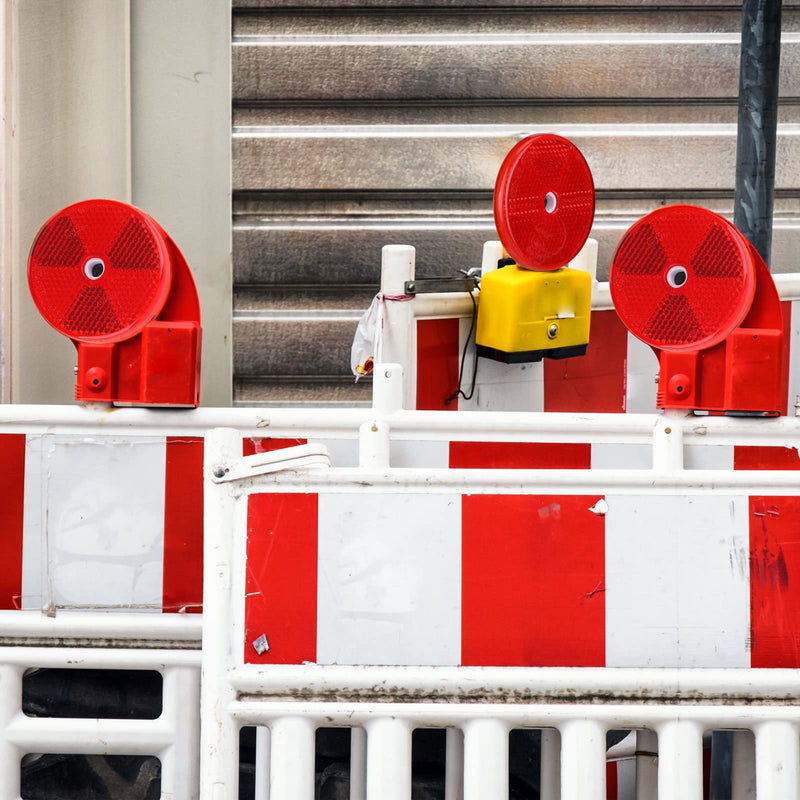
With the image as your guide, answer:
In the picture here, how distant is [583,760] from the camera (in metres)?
1.91

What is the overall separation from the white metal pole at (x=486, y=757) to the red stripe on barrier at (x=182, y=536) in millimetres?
773

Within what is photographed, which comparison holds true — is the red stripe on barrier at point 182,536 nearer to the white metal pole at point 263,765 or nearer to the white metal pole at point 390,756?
the white metal pole at point 263,765

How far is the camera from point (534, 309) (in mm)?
3105

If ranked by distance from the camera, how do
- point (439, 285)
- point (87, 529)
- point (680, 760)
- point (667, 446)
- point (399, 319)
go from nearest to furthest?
point (680, 760)
point (667, 446)
point (87, 529)
point (399, 319)
point (439, 285)

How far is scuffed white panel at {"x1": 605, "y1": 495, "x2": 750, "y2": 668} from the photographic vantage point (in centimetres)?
195

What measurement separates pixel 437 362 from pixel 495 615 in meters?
1.22

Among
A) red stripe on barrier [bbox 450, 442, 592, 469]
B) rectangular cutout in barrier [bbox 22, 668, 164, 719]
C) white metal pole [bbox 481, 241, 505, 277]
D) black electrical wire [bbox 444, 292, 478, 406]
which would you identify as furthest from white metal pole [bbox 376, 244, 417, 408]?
rectangular cutout in barrier [bbox 22, 668, 164, 719]

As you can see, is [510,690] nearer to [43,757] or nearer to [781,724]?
[781,724]

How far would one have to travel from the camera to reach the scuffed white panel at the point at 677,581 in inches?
76.9

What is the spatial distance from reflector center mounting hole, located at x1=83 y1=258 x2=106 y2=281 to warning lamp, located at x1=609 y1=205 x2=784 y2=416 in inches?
48.2

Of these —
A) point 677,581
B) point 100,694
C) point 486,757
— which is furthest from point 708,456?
point 100,694

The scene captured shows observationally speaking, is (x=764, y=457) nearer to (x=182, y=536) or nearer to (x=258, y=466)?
(x=258, y=466)

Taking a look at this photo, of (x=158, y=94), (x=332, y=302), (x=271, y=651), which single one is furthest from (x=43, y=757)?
(x=158, y=94)

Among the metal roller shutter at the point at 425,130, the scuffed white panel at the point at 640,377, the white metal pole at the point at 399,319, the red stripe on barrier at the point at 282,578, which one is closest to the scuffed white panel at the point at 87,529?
the red stripe on barrier at the point at 282,578
